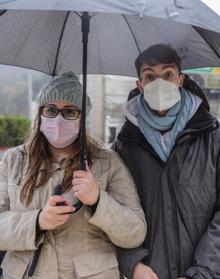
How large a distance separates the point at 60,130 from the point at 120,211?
1.77 feet

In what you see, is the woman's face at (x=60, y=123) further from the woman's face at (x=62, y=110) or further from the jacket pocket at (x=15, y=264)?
the jacket pocket at (x=15, y=264)

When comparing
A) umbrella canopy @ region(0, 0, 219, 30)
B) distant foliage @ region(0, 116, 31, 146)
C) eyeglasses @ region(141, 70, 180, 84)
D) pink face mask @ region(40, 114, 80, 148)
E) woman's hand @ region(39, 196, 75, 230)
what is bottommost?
distant foliage @ region(0, 116, 31, 146)

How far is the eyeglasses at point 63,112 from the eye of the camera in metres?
2.42

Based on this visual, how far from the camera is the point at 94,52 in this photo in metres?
3.19

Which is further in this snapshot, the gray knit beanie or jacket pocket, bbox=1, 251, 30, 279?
the gray knit beanie

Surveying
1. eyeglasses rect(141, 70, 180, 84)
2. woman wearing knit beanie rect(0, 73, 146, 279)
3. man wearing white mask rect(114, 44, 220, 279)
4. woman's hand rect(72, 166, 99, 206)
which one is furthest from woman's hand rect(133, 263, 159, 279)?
eyeglasses rect(141, 70, 180, 84)

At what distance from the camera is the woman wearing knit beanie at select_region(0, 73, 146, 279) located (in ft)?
7.18

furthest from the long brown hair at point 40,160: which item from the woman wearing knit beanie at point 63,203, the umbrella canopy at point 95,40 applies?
the umbrella canopy at point 95,40

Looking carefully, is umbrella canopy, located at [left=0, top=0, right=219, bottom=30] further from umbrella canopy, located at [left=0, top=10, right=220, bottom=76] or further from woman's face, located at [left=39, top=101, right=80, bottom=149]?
umbrella canopy, located at [left=0, top=10, right=220, bottom=76]

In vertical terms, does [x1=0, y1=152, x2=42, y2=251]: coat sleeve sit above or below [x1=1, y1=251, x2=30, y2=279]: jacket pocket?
above

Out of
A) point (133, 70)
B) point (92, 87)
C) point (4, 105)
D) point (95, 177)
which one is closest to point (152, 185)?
point (95, 177)

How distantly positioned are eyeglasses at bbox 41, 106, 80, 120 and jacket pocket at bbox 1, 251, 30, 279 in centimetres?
77

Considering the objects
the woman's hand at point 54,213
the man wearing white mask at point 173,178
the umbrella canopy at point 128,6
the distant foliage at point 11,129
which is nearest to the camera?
the umbrella canopy at point 128,6

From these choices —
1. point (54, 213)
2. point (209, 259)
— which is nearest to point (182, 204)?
point (209, 259)
